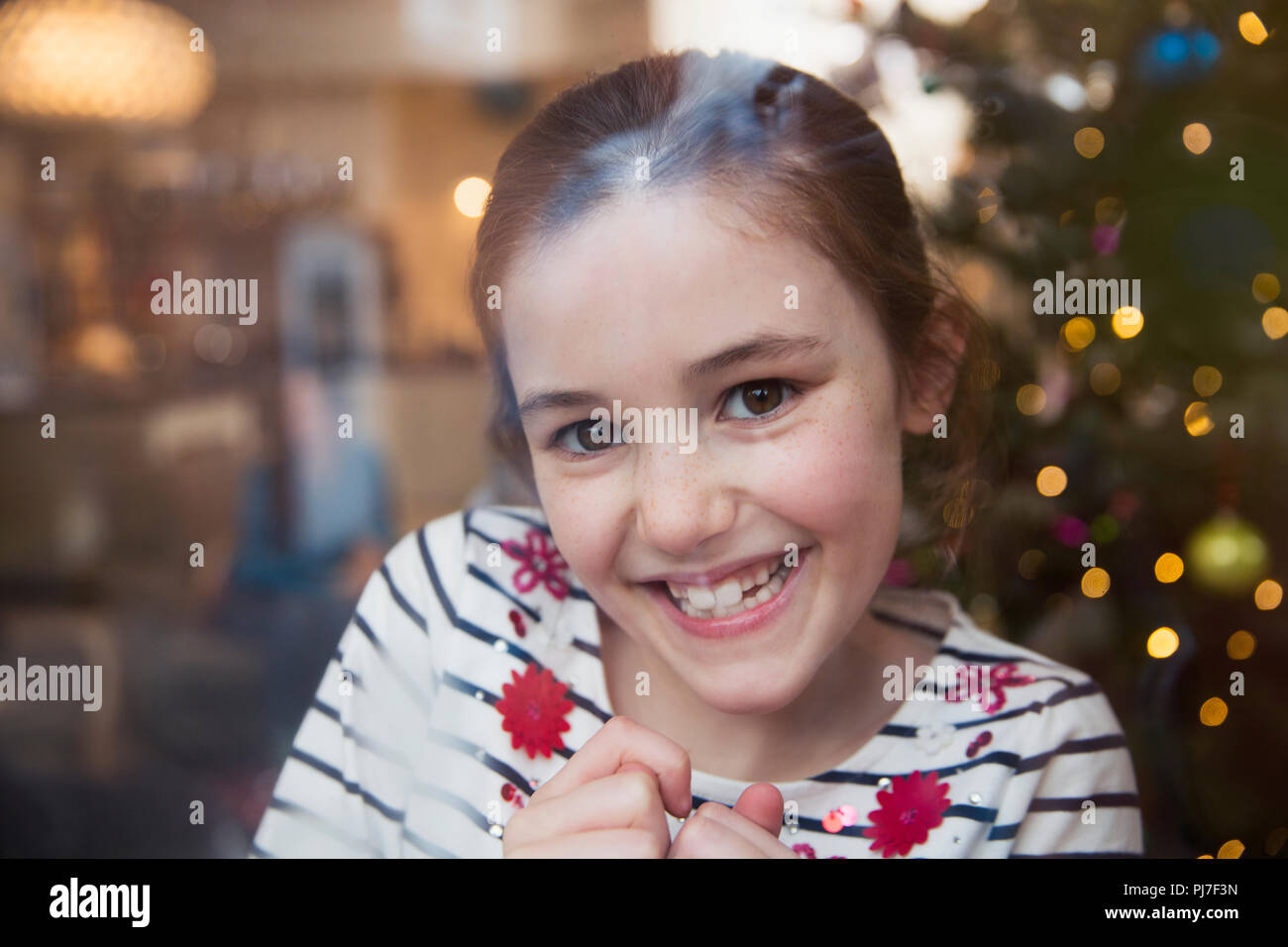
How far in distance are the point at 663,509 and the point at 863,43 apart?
0.48 meters

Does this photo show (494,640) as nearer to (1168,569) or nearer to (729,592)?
(729,592)

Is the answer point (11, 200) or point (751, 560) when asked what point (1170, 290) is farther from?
point (11, 200)

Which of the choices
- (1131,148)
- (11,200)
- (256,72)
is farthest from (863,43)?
(11,200)

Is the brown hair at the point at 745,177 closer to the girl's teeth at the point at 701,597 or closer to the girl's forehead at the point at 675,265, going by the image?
the girl's forehead at the point at 675,265

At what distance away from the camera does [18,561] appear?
1.13m

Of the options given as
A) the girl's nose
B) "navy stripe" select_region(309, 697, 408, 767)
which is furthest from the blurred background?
the girl's nose

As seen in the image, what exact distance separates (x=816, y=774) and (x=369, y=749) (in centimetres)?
36

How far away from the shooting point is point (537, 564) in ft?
2.61

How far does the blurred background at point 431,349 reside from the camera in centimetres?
86

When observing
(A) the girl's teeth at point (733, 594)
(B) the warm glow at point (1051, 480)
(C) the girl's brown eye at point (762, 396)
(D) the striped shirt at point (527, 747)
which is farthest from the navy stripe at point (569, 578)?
(B) the warm glow at point (1051, 480)

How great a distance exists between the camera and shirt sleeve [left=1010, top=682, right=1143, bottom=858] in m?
0.71

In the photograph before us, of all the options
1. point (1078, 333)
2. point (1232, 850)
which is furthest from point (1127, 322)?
point (1232, 850)
